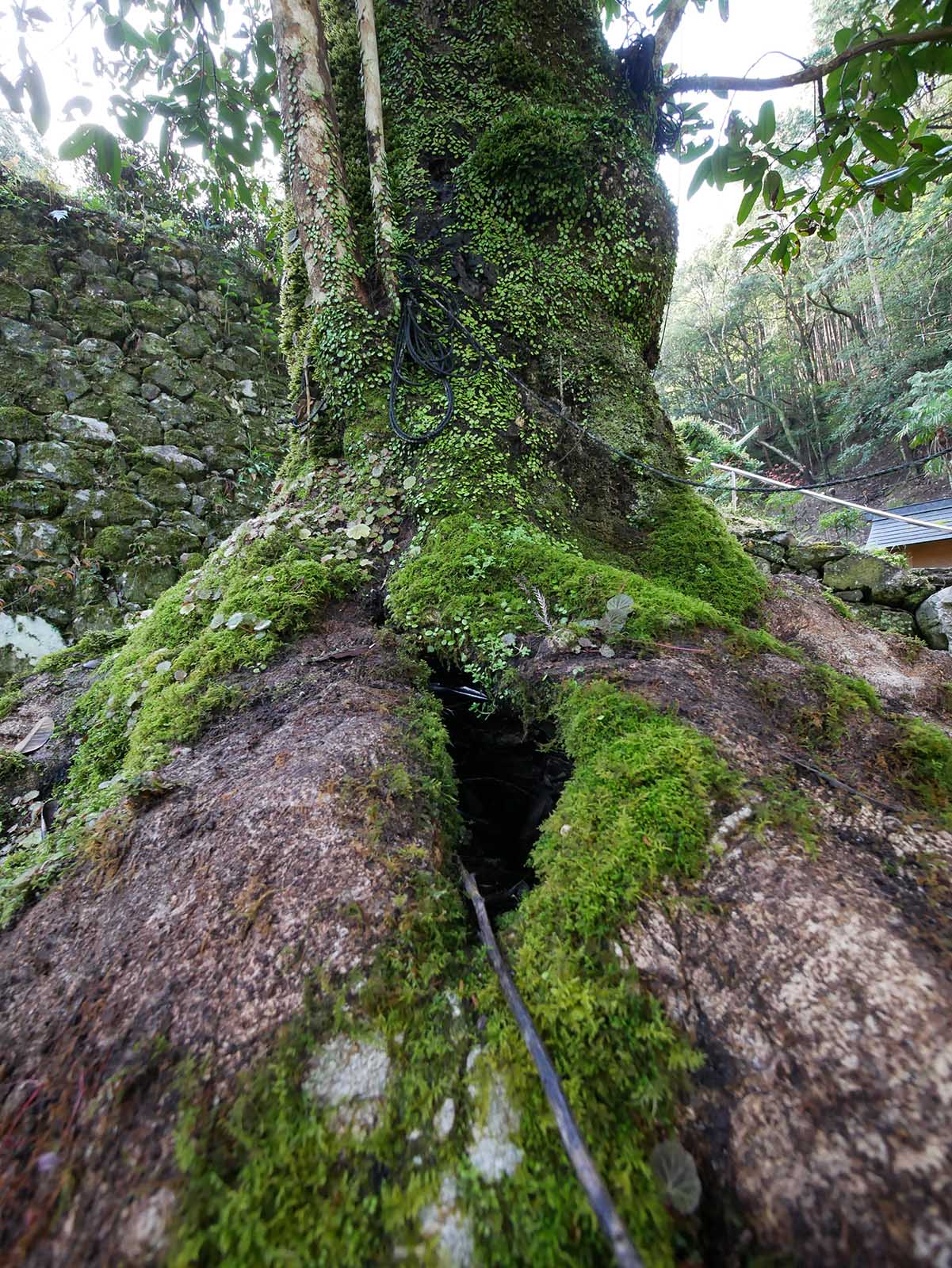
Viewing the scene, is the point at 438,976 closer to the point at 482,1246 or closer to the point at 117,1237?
the point at 482,1246

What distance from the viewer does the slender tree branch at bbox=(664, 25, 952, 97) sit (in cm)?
179

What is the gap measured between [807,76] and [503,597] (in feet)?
9.03

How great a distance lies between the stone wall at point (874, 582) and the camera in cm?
392

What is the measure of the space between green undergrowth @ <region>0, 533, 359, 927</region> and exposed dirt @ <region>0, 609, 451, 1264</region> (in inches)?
5.8

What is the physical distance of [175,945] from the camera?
1077 mm

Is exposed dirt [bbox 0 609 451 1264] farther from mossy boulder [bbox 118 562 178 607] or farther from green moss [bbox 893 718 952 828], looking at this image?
mossy boulder [bbox 118 562 178 607]

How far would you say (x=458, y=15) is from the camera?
10.3ft

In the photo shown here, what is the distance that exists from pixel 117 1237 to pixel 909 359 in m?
21.3

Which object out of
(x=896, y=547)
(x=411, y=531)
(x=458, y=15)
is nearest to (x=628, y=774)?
(x=411, y=531)

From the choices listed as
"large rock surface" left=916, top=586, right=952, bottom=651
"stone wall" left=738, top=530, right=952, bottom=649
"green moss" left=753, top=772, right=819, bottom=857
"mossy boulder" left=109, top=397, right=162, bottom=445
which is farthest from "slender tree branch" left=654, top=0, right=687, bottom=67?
"mossy boulder" left=109, top=397, right=162, bottom=445

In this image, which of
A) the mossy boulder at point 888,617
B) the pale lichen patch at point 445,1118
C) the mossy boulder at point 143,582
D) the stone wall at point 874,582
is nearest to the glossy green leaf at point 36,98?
the pale lichen patch at point 445,1118

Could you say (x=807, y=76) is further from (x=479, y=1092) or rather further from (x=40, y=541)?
(x=40, y=541)

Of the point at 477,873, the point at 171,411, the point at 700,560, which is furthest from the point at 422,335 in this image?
the point at 171,411

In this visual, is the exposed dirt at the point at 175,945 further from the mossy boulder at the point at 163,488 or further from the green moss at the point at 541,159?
the mossy boulder at the point at 163,488
